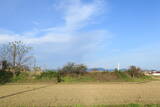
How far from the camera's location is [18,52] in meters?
34.1

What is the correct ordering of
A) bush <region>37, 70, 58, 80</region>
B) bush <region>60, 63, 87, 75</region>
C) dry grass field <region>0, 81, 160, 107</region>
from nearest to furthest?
1. dry grass field <region>0, 81, 160, 107</region>
2. bush <region>37, 70, 58, 80</region>
3. bush <region>60, 63, 87, 75</region>

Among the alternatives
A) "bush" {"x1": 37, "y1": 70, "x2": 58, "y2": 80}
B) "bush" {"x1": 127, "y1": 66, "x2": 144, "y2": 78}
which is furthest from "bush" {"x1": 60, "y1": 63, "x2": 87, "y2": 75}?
"bush" {"x1": 127, "y1": 66, "x2": 144, "y2": 78}

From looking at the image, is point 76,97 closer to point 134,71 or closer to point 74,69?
point 74,69

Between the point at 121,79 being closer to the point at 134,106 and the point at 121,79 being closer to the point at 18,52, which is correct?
the point at 18,52

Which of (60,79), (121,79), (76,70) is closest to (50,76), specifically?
(60,79)

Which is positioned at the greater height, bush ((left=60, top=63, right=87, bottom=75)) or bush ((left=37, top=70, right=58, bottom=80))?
bush ((left=60, top=63, right=87, bottom=75))

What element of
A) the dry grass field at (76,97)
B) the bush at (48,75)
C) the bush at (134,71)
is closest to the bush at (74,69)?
the bush at (48,75)

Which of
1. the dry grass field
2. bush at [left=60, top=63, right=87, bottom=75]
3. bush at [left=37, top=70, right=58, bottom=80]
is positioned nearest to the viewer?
the dry grass field

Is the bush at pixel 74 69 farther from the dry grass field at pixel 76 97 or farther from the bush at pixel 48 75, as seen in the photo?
the dry grass field at pixel 76 97

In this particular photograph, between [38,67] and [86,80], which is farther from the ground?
[38,67]

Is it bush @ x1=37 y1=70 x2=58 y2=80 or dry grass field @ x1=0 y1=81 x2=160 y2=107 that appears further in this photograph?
bush @ x1=37 y1=70 x2=58 y2=80

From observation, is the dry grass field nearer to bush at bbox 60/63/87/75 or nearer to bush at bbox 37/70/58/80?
bush at bbox 37/70/58/80

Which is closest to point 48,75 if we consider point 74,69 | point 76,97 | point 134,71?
point 74,69

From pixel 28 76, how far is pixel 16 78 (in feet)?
7.18
